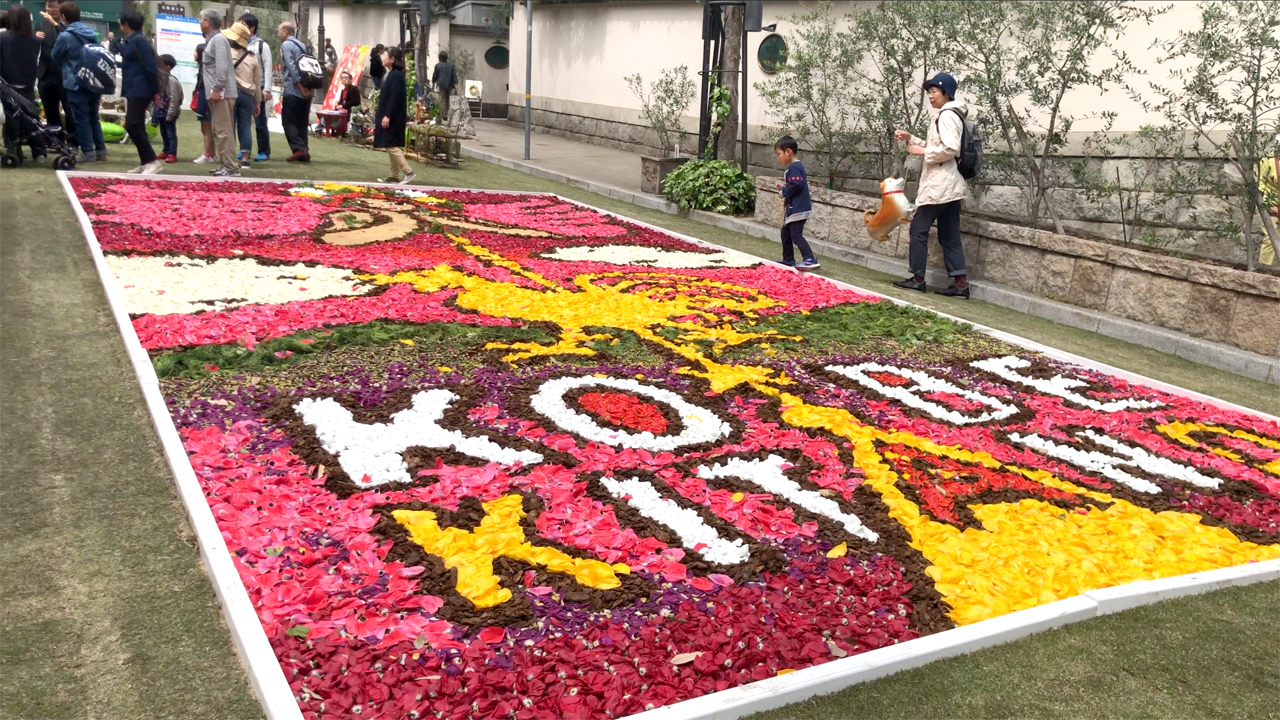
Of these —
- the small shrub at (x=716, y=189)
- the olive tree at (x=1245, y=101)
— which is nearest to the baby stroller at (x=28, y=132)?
the small shrub at (x=716, y=189)

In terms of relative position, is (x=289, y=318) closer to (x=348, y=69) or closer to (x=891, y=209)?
(x=891, y=209)

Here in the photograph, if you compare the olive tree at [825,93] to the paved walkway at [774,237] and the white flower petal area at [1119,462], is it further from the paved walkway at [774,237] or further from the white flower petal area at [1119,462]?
the white flower petal area at [1119,462]

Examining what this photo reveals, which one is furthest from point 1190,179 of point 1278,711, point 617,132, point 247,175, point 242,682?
point 617,132

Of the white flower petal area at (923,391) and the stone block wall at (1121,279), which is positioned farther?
the stone block wall at (1121,279)

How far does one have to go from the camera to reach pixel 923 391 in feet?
21.9

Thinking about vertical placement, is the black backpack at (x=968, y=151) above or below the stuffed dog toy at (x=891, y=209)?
above

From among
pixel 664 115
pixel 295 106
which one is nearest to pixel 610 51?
pixel 664 115

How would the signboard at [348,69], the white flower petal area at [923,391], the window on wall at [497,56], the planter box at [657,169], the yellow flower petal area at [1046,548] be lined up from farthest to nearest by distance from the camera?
the window on wall at [497,56], the signboard at [348,69], the planter box at [657,169], the white flower petal area at [923,391], the yellow flower petal area at [1046,548]

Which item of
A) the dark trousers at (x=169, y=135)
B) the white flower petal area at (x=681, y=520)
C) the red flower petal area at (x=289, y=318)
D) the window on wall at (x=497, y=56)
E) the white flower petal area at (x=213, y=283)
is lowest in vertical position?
the white flower petal area at (x=681, y=520)

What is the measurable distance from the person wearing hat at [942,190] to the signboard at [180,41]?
641 inches

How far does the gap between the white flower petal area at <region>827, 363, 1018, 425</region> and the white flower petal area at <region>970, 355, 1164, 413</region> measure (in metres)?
0.58

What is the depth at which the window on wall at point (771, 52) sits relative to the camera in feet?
60.5

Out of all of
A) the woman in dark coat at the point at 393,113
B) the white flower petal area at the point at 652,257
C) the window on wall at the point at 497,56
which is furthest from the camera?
the window on wall at the point at 497,56

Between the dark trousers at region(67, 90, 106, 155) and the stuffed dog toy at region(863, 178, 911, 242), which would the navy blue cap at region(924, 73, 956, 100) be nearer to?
the stuffed dog toy at region(863, 178, 911, 242)
